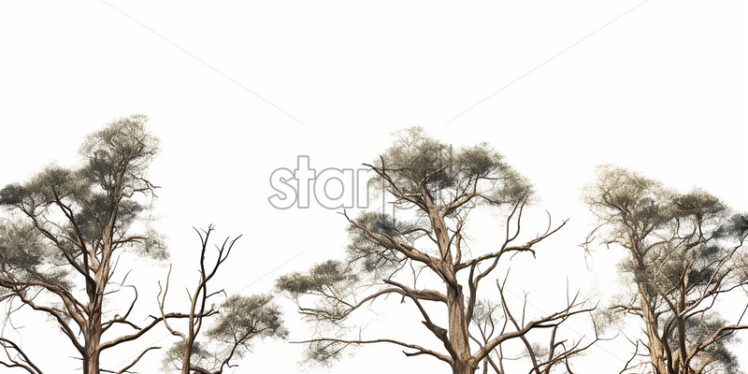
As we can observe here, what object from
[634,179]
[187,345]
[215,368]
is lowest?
[187,345]

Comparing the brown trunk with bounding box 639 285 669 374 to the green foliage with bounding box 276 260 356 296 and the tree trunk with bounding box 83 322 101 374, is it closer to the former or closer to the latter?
the green foliage with bounding box 276 260 356 296

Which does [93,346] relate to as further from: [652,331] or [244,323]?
[652,331]

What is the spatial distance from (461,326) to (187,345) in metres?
4.54

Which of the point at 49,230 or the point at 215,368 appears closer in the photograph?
the point at 49,230

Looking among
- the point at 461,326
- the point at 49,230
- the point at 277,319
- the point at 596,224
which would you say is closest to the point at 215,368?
the point at 277,319

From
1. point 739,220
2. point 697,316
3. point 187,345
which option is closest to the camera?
point 187,345

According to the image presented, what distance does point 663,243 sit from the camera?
433 inches

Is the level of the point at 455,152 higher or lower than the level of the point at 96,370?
higher

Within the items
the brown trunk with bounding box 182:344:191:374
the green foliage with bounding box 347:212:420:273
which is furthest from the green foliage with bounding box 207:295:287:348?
the brown trunk with bounding box 182:344:191:374

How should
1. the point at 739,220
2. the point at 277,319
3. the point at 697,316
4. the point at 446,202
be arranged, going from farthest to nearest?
the point at 697,316 < the point at 277,319 < the point at 446,202 < the point at 739,220

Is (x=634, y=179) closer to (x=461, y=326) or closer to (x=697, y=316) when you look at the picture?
(x=697, y=316)

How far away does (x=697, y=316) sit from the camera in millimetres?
13242

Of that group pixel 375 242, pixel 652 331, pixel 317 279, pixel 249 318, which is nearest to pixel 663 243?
pixel 652 331

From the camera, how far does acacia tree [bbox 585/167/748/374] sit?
32.4 feet
